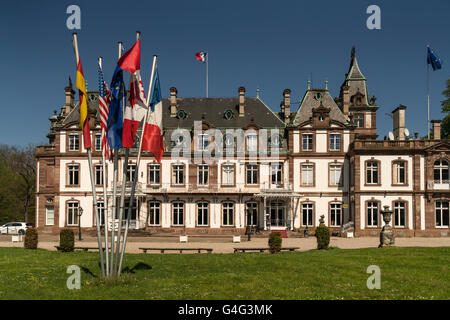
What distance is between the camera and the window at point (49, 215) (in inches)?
1732

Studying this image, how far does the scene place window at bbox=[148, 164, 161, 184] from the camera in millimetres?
43594

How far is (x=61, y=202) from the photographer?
1719 inches

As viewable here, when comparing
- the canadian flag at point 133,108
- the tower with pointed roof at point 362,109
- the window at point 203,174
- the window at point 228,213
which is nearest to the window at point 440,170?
Result: the tower with pointed roof at point 362,109

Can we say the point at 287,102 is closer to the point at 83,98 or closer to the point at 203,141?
the point at 203,141

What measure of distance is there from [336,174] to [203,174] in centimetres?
1232

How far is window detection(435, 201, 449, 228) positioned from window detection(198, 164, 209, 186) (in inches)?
807

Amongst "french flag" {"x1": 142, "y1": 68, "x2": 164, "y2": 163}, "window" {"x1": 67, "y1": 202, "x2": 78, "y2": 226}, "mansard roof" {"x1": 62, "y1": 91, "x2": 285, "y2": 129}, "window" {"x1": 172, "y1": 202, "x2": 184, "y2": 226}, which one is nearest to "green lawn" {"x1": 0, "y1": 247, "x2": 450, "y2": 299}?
"french flag" {"x1": 142, "y1": 68, "x2": 164, "y2": 163}

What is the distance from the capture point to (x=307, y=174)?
141 ft

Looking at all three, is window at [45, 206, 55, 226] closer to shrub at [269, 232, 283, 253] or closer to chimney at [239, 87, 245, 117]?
chimney at [239, 87, 245, 117]

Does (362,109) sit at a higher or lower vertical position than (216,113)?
higher

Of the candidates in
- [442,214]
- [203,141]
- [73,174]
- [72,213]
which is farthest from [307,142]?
[72,213]
